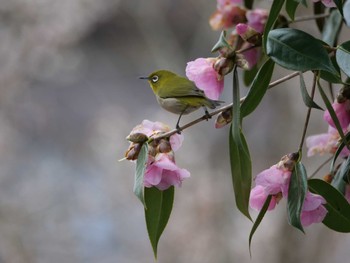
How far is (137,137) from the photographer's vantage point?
0.75 metres

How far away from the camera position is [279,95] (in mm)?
3395

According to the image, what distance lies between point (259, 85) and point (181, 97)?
0.22 metres

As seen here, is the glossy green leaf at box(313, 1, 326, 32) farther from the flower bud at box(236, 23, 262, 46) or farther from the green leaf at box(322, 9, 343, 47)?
the flower bud at box(236, 23, 262, 46)

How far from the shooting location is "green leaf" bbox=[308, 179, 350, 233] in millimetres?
738

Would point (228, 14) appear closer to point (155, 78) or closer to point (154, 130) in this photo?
point (155, 78)

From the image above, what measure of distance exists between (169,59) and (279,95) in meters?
0.61

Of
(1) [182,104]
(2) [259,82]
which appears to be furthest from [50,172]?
(2) [259,82]

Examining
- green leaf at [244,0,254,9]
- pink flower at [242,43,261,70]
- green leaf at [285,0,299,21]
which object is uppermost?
green leaf at [244,0,254,9]

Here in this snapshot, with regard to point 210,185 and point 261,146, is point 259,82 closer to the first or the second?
point 210,185

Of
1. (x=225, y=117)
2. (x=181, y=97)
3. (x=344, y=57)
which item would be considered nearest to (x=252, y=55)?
(x=181, y=97)

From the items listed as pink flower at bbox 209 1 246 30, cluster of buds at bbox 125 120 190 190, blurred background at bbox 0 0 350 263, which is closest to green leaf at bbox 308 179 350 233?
cluster of buds at bbox 125 120 190 190

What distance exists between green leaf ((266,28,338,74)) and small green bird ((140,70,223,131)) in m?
0.24

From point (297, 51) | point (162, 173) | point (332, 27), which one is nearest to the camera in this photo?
point (297, 51)

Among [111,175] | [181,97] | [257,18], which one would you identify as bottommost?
[181,97]
